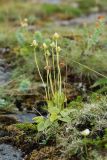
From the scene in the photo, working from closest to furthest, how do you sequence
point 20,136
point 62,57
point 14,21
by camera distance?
1. point 20,136
2. point 62,57
3. point 14,21

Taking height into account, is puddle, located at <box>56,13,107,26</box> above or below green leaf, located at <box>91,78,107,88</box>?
below

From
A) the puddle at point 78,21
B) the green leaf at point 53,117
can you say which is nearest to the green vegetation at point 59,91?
the green leaf at point 53,117

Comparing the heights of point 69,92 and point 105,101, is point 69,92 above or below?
below

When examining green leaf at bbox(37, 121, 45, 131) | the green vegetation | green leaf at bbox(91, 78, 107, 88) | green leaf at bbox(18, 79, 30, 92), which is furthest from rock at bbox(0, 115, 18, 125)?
green leaf at bbox(91, 78, 107, 88)

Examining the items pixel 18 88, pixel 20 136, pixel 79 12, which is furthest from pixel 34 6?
pixel 20 136

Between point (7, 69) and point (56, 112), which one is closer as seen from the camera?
point (56, 112)

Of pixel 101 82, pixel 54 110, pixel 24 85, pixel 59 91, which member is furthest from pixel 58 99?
pixel 24 85

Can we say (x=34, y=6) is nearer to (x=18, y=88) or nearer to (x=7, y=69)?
(x=7, y=69)

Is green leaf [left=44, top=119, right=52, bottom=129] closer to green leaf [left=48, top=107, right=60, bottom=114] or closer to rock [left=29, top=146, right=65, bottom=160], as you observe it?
green leaf [left=48, top=107, right=60, bottom=114]

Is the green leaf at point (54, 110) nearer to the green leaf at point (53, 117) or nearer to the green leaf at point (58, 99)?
the green leaf at point (53, 117)
